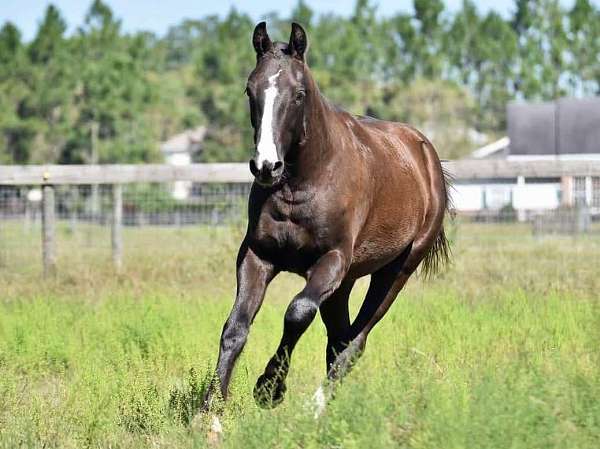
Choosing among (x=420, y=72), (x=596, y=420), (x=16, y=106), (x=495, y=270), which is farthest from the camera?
(x=420, y=72)

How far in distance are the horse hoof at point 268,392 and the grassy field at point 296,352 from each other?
127 millimetres

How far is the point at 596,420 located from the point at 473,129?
229 feet

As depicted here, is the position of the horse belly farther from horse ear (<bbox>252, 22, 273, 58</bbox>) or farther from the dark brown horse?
horse ear (<bbox>252, 22, 273, 58</bbox>)

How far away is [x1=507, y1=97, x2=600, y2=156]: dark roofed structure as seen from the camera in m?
50.5

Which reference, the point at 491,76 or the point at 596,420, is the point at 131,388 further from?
the point at 491,76

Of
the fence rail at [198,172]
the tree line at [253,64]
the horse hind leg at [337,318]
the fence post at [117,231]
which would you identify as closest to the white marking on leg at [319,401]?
the horse hind leg at [337,318]

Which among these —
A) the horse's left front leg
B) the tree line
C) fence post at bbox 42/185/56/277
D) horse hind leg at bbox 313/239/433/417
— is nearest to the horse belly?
horse hind leg at bbox 313/239/433/417

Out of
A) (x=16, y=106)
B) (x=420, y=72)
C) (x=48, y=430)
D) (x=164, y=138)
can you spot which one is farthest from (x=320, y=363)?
(x=164, y=138)

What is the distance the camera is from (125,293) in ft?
34.0

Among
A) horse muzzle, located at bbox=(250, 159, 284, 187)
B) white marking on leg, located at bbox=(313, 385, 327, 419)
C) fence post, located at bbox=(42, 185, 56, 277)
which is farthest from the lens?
fence post, located at bbox=(42, 185, 56, 277)

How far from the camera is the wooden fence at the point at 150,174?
11984 millimetres

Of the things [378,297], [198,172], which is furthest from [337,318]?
[198,172]

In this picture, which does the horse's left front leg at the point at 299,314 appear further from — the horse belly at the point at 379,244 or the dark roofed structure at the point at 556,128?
the dark roofed structure at the point at 556,128

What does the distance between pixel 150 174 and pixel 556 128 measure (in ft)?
138
